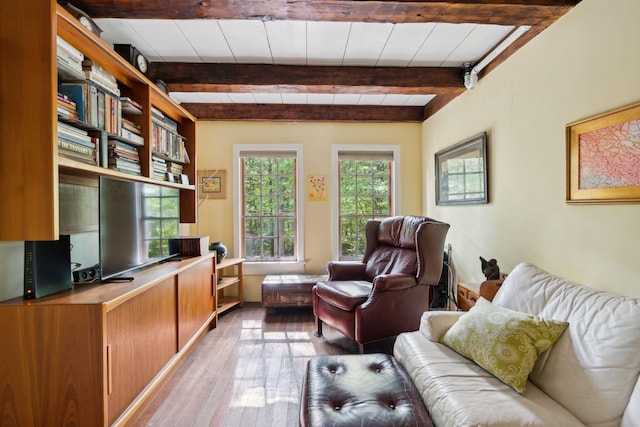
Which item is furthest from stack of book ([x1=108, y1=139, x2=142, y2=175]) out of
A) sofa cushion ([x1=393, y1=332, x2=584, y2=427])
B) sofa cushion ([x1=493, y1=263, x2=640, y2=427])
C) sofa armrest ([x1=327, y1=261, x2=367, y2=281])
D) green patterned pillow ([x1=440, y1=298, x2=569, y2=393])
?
sofa cushion ([x1=493, y1=263, x2=640, y2=427])

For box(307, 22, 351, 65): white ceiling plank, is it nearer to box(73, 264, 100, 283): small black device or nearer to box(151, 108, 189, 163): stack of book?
box(151, 108, 189, 163): stack of book

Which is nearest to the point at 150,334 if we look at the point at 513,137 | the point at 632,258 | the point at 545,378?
the point at 545,378

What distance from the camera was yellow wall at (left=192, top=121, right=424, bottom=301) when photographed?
12.9 ft

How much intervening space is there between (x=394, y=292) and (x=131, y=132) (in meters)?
2.31

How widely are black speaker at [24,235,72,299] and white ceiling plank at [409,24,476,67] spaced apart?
8.88 ft

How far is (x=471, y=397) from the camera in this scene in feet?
4.13

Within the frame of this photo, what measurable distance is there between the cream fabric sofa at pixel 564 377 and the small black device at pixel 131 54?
109 inches

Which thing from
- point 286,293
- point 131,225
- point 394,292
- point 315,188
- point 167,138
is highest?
point 167,138

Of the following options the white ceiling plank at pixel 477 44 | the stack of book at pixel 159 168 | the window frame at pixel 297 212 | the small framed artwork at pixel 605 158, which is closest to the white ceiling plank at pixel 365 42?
the white ceiling plank at pixel 477 44

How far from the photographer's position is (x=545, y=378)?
136 centimetres

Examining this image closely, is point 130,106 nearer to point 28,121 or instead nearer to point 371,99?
point 28,121

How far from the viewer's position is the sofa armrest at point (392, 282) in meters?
2.47

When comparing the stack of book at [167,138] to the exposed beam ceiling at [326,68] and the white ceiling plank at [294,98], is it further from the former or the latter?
the white ceiling plank at [294,98]

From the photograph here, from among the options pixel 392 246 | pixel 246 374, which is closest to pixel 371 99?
pixel 392 246
